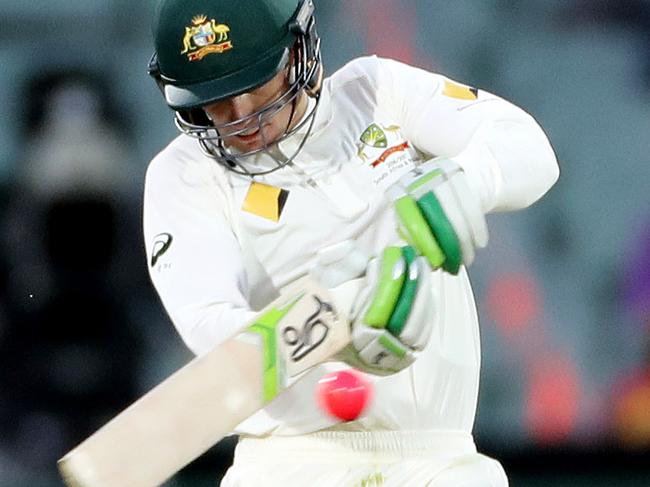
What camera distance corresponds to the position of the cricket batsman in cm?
245

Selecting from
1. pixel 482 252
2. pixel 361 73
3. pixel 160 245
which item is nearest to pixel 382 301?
pixel 160 245

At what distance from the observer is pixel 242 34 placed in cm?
246

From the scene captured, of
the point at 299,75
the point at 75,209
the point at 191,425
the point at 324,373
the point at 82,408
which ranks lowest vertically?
the point at 82,408

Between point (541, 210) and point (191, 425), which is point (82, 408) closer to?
point (541, 210)

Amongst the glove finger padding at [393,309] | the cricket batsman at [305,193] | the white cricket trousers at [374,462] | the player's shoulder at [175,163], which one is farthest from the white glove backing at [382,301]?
the player's shoulder at [175,163]

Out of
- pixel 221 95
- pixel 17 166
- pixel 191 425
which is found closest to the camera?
pixel 191 425

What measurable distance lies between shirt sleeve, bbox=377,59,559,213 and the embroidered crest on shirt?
21mm

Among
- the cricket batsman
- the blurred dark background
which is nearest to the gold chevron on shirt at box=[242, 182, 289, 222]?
the cricket batsman

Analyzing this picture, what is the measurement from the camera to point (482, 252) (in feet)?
12.0

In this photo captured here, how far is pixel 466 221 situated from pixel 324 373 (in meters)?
0.40

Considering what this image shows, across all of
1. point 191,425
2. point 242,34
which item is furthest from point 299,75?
point 191,425

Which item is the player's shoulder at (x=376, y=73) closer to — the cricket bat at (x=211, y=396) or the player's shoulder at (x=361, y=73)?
the player's shoulder at (x=361, y=73)

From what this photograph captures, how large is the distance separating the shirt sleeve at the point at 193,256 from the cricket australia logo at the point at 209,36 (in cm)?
21

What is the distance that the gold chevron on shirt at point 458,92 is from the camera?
8.47 ft
